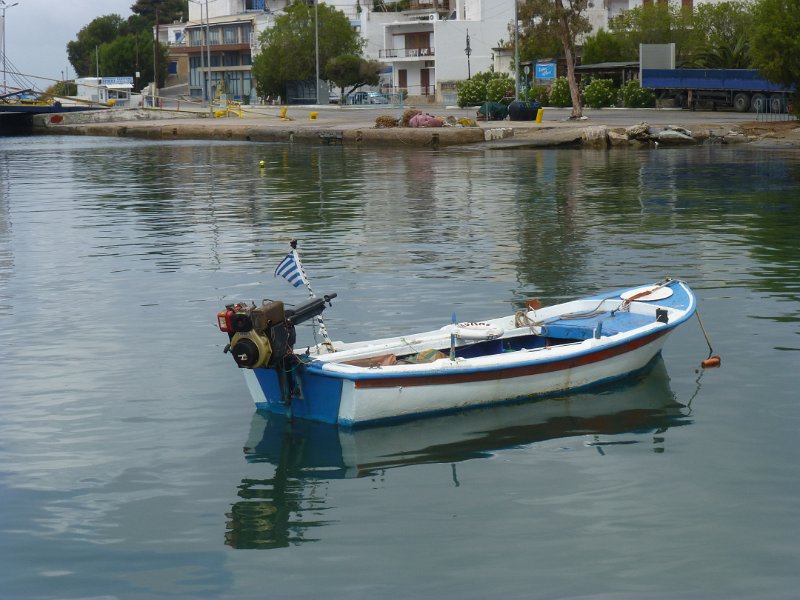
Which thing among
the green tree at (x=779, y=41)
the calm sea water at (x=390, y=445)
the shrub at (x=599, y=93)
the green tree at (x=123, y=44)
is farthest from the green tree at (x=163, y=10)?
the calm sea water at (x=390, y=445)

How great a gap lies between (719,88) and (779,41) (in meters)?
12.8

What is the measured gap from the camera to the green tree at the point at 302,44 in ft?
323

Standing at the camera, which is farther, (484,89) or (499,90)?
(484,89)

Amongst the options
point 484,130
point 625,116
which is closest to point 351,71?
point 625,116

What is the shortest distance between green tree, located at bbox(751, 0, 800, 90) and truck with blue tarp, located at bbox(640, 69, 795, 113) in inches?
195

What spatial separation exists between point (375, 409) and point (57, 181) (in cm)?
3322

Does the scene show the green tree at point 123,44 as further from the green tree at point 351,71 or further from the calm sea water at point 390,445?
the calm sea water at point 390,445

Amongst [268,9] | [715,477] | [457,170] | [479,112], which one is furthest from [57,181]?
[268,9]

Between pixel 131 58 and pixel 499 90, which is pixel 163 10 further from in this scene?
pixel 499 90

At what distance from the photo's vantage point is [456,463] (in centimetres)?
1112

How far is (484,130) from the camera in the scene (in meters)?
55.3

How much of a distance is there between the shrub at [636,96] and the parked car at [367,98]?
30.9 meters

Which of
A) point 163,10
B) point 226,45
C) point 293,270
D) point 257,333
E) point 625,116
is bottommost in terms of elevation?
A: point 257,333

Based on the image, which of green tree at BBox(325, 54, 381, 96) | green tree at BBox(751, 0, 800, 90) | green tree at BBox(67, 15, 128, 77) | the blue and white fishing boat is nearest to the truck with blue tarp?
green tree at BBox(751, 0, 800, 90)
